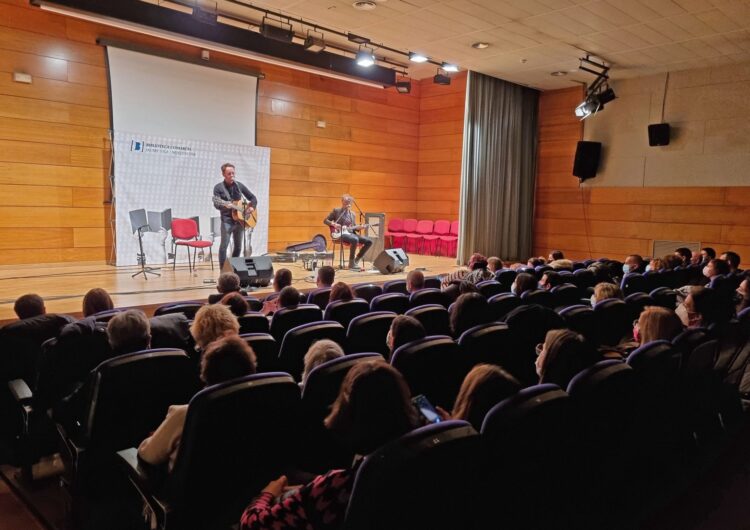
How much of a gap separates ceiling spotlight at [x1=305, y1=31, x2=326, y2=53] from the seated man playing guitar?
8.24 feet

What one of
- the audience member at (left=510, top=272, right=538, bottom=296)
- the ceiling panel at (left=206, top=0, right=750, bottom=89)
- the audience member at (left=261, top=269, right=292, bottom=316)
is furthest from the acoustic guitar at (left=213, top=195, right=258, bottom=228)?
the audience member at (left=510, top=272, right=538, bottom=296)

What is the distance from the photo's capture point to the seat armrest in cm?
264

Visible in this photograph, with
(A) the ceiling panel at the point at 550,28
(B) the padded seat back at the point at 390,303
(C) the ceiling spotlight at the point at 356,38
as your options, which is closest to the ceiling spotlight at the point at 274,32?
(A) the ceiling panel at the point at 550,28

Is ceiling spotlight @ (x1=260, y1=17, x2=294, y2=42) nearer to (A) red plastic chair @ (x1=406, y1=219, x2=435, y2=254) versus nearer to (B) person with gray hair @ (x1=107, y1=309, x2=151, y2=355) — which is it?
(A) red plastic chair @ (x1=406, y1=219, x2=435, y2=254)

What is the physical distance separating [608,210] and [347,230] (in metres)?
5.87

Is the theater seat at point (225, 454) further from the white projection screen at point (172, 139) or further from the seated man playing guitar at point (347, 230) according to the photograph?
the white projection screen at point (172, 139)

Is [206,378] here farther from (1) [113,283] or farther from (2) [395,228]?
(2) [395,228]

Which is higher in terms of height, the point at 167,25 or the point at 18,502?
the point at 167,25

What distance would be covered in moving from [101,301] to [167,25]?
5694 mm

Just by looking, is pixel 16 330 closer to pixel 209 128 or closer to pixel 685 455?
pixel 685 455

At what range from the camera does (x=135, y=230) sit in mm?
8977

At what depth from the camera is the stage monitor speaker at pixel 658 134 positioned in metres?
10.6

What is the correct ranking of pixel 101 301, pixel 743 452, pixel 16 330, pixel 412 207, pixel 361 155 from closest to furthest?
pixel 16 330
pixel 743 452
pixel 101 301
pixel 361 155
pixel 412 207

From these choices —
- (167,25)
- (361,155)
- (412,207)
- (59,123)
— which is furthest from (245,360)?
(412,207)
